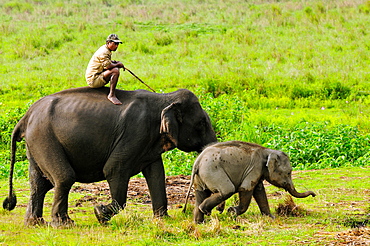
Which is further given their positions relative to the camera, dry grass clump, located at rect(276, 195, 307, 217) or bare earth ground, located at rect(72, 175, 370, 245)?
bare earth ground, located at rect(72, 175, 370, 245)

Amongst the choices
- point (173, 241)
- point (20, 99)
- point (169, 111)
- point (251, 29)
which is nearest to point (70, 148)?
point (169, 111)

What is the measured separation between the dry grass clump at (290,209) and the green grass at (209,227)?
5 centimetres

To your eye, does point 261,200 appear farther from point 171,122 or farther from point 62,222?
point 62,222

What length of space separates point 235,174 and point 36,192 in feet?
9.34

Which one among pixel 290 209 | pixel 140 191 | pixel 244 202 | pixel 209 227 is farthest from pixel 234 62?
pixel 209 227

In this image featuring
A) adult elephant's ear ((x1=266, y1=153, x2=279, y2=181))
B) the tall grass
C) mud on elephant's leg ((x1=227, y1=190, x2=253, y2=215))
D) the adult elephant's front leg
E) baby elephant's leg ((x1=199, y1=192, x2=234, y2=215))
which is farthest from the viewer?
the tall grass

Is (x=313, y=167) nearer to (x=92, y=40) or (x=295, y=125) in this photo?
(x=295, y=125)

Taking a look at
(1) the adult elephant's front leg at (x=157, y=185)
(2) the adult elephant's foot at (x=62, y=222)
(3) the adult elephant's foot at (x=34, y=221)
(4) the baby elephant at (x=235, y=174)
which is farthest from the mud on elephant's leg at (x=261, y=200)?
(3) the adult elephant's foot at (x=34, y=221)

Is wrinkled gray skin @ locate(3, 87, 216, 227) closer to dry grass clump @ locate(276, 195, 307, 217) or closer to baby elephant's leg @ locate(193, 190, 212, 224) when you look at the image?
baby elephant's leg @ locate(193, 190, 212, 224)

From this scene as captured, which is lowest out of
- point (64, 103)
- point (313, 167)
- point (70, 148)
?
point (313, 167)

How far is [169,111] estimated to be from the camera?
29.3 ft

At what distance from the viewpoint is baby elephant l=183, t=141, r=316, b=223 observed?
8.30m

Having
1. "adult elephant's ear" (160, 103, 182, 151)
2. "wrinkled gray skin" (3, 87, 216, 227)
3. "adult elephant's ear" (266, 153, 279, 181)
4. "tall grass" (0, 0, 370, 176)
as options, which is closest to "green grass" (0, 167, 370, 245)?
"wrinkled gray skin" (3, 87, 216, 227)

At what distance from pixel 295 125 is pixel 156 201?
7.90 meters
